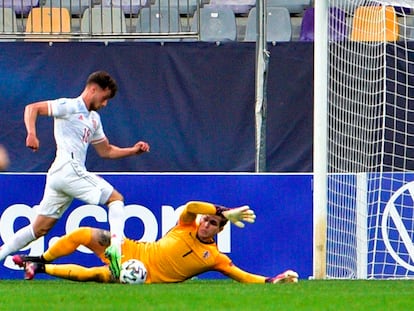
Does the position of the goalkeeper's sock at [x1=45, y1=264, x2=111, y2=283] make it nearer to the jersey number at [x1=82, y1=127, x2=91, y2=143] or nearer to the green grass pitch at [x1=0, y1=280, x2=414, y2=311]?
the green grass pitch at [x1=0, y1=280, x2=414, y2=311]

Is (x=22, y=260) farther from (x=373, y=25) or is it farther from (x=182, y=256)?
(x=373, y=25)

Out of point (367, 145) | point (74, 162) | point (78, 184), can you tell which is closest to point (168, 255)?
point (78, 184)

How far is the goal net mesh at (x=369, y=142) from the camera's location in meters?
11.8

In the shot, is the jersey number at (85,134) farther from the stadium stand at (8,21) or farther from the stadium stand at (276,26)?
the stadium stand at (276,26)

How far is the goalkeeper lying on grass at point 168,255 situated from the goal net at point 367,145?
147 centimetres

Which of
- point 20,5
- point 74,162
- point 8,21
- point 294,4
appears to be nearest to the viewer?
point 74,162

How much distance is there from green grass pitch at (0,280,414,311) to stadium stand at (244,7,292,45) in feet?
20.0

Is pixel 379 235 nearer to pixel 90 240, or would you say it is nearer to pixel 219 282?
pixel 219 282

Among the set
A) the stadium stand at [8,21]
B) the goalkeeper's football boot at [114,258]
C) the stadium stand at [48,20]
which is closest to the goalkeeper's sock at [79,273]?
the goalkeeper's football boot at [114,258]

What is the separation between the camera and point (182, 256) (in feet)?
33.0

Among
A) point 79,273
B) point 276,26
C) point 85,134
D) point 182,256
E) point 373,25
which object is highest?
point 276,26

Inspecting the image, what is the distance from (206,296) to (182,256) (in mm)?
1627

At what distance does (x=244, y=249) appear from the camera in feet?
38.1

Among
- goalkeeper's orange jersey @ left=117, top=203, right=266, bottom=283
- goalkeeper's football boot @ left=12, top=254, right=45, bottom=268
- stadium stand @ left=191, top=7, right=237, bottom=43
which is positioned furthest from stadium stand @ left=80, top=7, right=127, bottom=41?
goalkeeper's orange jersey @ left=117, top=203, right=266, bottom=283
